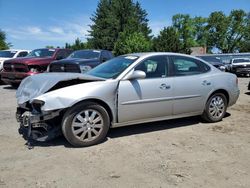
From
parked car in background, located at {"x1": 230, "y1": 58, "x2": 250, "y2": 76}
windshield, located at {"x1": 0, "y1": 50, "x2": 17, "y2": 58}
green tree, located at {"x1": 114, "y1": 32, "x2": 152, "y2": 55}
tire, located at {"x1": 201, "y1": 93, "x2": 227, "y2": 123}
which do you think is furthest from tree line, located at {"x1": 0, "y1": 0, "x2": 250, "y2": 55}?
tire, located at {"x1": 201, "y1": 93, "x2": 227, "y2": 123}

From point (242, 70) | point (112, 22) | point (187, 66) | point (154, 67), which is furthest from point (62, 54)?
point (112, 22)

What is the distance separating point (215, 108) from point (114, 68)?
2447 mm

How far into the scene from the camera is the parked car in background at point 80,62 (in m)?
11.0

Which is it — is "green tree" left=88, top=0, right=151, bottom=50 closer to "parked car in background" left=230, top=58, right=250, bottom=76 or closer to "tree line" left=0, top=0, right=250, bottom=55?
"tree line" left=0, top=0, right=250, bottom=55

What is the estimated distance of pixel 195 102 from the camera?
6469mm

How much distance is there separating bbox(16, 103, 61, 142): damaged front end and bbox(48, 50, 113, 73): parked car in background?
5825 millimetres

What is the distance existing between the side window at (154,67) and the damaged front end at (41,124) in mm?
1788

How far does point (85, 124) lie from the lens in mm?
5168

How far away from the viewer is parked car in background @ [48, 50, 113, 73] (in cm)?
1099

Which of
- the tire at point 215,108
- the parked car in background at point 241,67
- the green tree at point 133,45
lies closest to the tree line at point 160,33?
the green tree at point 133,45

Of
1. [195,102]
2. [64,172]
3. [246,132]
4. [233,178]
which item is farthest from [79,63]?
[233,178]

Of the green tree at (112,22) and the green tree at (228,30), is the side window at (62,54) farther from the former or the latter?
the green tree at (228,30)

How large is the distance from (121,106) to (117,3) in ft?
198

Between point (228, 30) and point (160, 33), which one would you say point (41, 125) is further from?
point (228, 30)
